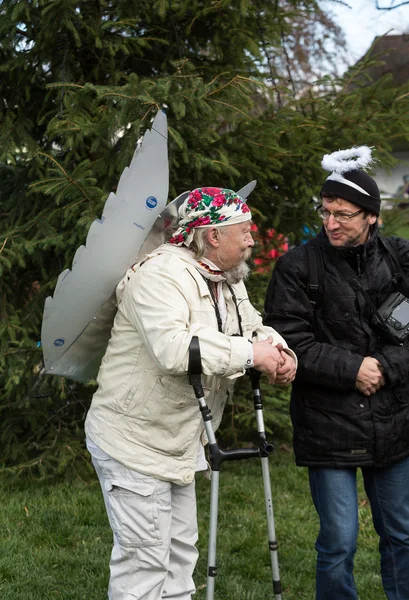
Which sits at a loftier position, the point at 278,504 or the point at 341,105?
the point at 341,105

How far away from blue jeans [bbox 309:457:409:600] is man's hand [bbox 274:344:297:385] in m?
0.50

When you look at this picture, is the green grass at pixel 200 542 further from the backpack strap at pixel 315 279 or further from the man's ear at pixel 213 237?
the man's ear at pixel 213 237

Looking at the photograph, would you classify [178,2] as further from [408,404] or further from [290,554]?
[290,554]

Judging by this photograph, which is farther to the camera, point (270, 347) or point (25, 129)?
point (25, 129)

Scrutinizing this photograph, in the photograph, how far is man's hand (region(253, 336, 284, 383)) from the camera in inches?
125

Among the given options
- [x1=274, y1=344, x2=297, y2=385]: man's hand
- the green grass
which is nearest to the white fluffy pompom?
[x1=274, y1=344, x2=297, y2=385]: man's hand

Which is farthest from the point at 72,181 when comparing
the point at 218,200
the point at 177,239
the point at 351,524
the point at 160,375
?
the point at 351,524

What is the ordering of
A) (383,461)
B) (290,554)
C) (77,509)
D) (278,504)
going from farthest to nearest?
(278,504), (77,509), (290,554), (383,461)

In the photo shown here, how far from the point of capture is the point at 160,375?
3.26m

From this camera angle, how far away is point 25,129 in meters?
5.99

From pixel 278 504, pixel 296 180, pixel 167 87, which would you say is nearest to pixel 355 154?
pixel 167 87

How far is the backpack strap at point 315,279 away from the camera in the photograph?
3582mm

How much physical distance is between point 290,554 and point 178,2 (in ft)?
12.8

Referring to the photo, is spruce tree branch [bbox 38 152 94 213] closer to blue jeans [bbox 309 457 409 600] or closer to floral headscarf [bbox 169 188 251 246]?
floral headscarf [bbox 169 188 251 246]
